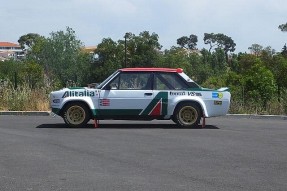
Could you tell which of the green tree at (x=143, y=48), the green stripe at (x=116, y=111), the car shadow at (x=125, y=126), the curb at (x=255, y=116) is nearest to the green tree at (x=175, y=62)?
the green tree at (x=143, y=48)

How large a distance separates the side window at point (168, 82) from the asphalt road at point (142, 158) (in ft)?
3.76

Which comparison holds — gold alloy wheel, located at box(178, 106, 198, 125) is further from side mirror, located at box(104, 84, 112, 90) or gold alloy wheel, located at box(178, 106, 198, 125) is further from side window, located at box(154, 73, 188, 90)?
side mirror, located at box(104, 84, 112, 90)

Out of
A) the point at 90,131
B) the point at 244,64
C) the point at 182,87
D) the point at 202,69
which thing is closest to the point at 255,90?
the point at 182,87

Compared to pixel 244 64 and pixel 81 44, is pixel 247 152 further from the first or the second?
pixel 81 44

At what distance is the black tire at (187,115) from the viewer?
15742 mm

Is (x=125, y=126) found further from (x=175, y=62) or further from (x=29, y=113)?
(x=175, y=62)

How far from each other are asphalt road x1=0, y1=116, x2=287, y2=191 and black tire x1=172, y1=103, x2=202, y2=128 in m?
0.38

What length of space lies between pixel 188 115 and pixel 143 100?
135cm

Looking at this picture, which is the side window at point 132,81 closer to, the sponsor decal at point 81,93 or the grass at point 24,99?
the sponsor decal at point 81,93

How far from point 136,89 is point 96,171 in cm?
719

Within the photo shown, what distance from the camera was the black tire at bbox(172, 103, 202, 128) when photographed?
620 inches

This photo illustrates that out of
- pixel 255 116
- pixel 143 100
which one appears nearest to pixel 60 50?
pixel 255 116

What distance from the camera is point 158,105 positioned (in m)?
15.6

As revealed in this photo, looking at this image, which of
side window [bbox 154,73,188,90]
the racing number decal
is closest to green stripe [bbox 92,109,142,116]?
the racing number decal
